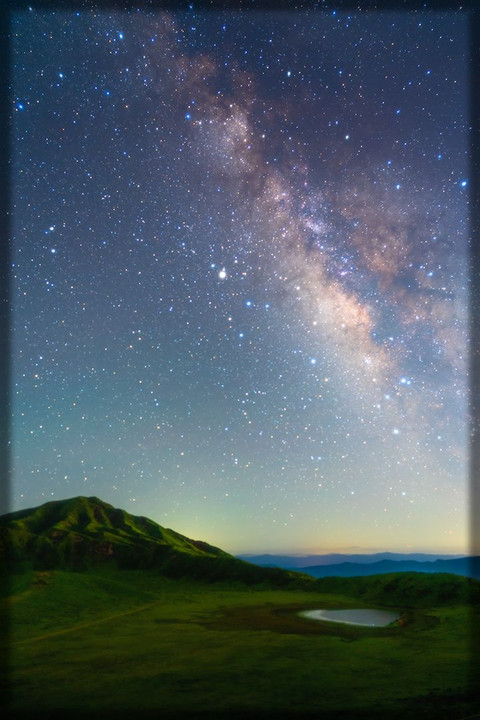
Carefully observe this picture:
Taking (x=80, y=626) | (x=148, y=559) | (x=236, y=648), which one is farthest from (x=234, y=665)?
(x=148, y=559)

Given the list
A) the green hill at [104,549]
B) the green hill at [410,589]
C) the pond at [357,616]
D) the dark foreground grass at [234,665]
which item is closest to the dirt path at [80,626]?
the dark foreground grass at [234,665]

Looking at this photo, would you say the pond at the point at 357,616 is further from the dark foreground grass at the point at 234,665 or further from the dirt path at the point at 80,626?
the dirt path at the point at 80,626

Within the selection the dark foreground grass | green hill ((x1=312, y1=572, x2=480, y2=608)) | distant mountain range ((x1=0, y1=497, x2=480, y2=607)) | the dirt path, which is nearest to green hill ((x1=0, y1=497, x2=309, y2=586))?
distant mountain range ((x1=0, y1=497, x2=480, y2=607))

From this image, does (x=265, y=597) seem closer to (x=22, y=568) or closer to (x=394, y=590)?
(x=394, y=590)

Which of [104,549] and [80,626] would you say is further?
[104,549]

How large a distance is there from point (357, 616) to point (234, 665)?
79.0ft

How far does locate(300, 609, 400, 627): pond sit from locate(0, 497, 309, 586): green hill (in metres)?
27.2

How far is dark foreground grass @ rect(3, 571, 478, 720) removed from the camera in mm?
18578

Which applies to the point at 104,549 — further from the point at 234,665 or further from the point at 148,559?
the point at 234,665

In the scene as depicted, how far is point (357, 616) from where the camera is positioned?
4478 cm

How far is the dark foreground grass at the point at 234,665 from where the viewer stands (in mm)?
18578

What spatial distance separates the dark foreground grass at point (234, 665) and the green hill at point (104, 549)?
3136 cm

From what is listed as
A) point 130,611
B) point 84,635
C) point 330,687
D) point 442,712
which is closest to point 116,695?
point 330,687

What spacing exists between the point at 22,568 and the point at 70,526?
30544mm
